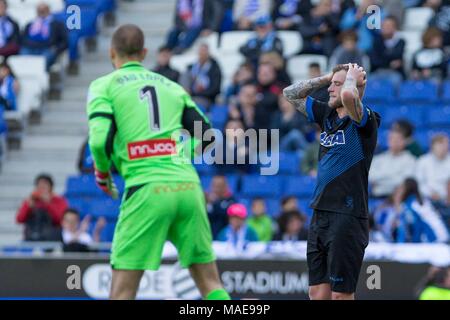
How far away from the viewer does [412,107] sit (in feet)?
52.8

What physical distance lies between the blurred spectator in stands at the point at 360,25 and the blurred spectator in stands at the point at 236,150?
218 centimetres

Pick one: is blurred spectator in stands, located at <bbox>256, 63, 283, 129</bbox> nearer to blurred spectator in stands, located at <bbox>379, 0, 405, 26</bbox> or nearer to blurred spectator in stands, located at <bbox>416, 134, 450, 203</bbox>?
blurred spectator in stands, located at <bbox>379, 0, 405, 26</bbox>

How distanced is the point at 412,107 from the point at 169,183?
8081 mm

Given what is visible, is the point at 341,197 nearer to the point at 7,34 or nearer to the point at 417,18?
the point at 417,18

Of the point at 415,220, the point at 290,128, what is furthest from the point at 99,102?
the point at 290,128

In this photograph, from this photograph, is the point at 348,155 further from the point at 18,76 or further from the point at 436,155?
the point at 18,76

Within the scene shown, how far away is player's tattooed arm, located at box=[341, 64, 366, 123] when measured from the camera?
8180mm

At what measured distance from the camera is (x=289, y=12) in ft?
58.4

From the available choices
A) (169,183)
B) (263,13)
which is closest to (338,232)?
(169,183)

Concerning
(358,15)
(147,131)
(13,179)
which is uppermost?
(358,15)

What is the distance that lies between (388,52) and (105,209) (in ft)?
13.8

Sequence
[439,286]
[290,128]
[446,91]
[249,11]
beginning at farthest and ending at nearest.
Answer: [249,11] → [446,91] → [290,128] → [439,286]

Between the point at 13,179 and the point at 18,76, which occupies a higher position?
the point at 18,76
